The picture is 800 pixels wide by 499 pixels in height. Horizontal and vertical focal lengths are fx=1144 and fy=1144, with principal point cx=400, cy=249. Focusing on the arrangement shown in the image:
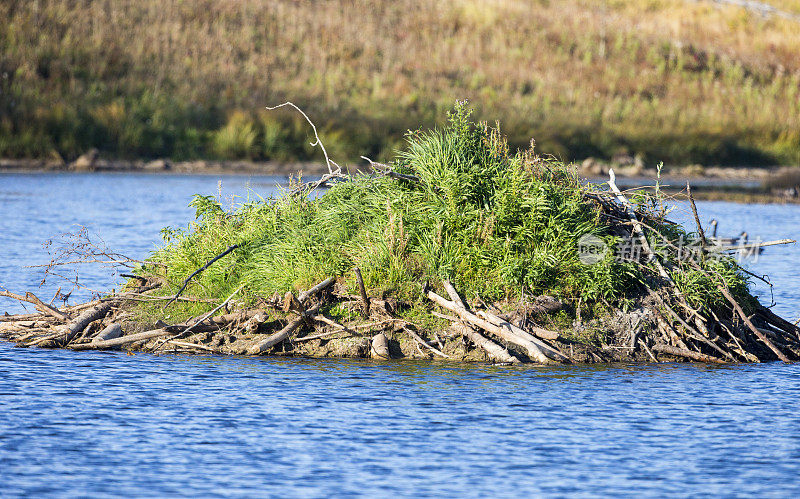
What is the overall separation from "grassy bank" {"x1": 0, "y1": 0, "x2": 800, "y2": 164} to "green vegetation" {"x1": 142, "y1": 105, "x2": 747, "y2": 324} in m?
32.3

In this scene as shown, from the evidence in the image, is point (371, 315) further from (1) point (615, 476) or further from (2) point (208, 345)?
(1) point (615, 476)

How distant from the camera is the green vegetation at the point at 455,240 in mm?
13633

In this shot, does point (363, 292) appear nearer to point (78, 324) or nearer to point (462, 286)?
point (462, 286)

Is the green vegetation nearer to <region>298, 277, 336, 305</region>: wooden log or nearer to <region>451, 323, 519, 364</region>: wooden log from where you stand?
<region>298, 277, 336, 305</region>: wooden log

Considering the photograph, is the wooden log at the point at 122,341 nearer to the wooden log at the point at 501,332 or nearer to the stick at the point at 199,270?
the stick at the point at 199,270

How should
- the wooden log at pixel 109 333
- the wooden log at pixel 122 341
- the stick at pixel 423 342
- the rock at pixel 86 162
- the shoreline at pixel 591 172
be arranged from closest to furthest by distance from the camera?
the stick at pixel 423 342
the wooden log at pixel 122 341
the wooden log at pixel 109 333
the shoreline at pixel 591 172
the rock at pixel 86 162

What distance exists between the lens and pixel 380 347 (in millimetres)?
13109

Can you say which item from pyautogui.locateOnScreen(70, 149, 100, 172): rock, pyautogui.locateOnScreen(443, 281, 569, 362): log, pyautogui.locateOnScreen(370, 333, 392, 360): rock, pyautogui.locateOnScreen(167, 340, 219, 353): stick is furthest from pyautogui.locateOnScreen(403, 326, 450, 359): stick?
pyautogui.locateOnScreen(70, 149, 100, 172): rock

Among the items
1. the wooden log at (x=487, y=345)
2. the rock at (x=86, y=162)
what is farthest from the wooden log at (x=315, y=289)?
the rock at (x=86, y=162)

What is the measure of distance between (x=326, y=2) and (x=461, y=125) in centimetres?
6003

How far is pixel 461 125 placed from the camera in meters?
14.7

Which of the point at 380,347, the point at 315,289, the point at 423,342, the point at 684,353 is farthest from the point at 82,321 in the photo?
the point at 684,353

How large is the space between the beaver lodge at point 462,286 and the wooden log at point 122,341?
0.08 ft

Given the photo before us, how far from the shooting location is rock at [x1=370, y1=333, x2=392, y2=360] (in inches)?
515
